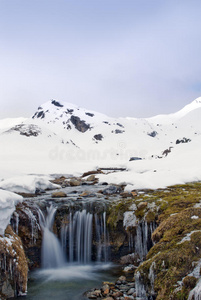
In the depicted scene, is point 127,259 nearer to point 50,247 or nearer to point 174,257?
point 50,247

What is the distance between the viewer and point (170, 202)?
14.5 m

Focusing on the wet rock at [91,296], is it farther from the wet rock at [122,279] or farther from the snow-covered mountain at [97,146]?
the snow-covered mountain at [97,146]

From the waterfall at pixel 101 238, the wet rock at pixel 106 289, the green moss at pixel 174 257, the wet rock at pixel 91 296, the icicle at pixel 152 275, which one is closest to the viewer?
the green moss at pixel 174 257

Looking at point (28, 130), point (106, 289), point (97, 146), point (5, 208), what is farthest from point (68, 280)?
point (97, 146)

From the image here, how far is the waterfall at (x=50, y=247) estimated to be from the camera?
45.8 ft

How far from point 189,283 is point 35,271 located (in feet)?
30.3

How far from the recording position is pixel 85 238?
15.0m

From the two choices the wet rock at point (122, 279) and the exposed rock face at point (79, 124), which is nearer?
the wet rock at point (122, 279)

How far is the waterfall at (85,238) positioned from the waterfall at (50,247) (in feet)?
1.44

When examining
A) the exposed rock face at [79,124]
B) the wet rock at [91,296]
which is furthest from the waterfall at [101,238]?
the exposed rock face at [79,124]

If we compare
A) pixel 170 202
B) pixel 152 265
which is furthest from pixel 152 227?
pixel 152 265

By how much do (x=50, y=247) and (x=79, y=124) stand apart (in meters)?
122

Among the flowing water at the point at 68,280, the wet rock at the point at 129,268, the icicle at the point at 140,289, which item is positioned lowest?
the flowing water at the point at 68,280

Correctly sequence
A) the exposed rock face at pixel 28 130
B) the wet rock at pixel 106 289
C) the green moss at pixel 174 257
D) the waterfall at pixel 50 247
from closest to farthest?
1. the green moss at pixel 174 257
2. the wet rock at pixel 106 289
3. the waterfall at pixel 50 247
4. the exposed rock face at pixel 28 130
